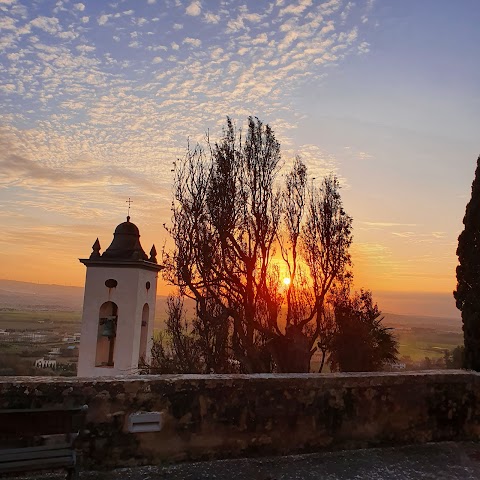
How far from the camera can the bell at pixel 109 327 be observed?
24.2 metres

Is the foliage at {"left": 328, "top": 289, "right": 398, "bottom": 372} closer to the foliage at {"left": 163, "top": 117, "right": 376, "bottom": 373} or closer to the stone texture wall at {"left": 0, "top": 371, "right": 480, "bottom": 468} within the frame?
the foliage at {"left": 163, "top": 117, "right": 376, "bottom": 373}

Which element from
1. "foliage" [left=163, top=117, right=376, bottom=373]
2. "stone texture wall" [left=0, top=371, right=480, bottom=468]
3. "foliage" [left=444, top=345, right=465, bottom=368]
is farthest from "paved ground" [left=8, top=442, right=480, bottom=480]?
"foliage" [left=163, top=117, right=376, bottom=373]

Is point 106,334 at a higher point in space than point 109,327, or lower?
lower

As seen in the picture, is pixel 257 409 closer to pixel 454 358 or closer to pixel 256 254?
pixel 256 254

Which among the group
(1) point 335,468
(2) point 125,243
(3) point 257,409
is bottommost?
(1) point 335,468

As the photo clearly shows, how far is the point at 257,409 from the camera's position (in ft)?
15.0

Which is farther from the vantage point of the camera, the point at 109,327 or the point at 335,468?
the point at 109,327

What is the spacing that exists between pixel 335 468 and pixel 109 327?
71.0 ft

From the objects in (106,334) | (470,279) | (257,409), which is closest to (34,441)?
(257,409)

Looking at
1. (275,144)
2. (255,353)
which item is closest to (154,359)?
(255,353)

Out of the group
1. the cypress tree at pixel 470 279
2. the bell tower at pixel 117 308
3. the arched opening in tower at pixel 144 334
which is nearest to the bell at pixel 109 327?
the bell tower at pixel 117 308

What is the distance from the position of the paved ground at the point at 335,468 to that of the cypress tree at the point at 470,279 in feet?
6.16

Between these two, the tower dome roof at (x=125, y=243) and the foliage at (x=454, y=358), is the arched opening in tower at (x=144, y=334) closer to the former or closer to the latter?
the tower dome roof at (x=125, y=243)

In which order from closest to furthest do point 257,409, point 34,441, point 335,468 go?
point 34,441
point 335,468
point 257,409
